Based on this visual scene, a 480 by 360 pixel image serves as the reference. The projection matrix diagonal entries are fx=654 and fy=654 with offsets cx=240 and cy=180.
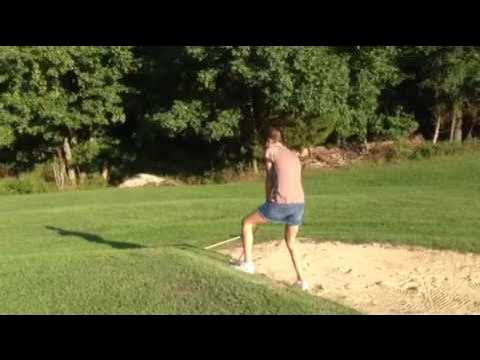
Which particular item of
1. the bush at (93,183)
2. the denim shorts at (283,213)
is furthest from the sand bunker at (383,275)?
the bush at (93,183)

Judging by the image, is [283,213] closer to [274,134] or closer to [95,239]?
[274,134]

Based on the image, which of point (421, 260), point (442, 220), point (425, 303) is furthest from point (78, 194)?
point (425, 303)

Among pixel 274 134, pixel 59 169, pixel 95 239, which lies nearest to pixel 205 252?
pixel 274 134

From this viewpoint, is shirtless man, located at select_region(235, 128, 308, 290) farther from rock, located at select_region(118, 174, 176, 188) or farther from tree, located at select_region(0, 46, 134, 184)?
tree, located at select_region(0, 46, 134, 184)

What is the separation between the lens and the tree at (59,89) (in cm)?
2567

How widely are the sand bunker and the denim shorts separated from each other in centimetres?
99

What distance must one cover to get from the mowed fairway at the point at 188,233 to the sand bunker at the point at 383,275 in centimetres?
65

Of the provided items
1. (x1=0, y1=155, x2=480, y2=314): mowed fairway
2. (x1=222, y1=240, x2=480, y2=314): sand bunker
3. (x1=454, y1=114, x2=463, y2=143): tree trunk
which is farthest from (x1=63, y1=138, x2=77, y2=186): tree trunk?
(x1=222, y1=240, x2=480, y2=314): sand bunker

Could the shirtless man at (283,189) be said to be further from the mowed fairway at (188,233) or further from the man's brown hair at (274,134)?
the mowed fairway at (188,233)

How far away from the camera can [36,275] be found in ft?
28.5

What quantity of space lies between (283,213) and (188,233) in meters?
5.24

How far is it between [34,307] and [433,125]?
2493 cm

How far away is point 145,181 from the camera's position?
27219 mm

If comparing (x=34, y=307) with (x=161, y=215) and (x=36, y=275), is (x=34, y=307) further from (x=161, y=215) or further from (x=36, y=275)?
(x=161, y=215)
